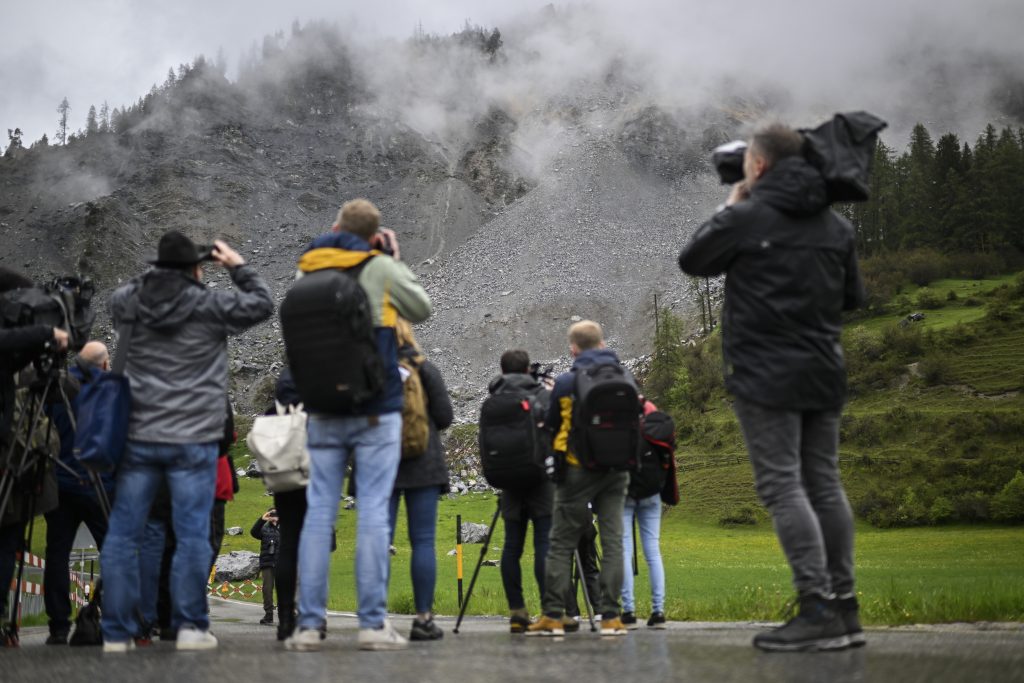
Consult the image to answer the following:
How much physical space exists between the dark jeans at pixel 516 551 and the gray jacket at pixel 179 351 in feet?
12.7

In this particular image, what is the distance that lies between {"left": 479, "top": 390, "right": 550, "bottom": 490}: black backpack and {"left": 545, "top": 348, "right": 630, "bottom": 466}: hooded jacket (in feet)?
1.98

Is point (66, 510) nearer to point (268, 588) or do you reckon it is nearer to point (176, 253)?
point (176, 253)

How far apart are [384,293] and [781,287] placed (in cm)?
241

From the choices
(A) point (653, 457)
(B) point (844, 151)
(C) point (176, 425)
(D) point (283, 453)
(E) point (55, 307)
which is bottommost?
(A) point (653, 457)

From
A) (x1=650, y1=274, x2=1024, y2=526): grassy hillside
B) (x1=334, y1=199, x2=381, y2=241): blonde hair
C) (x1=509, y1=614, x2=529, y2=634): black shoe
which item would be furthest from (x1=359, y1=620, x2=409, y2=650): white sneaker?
(x1=650, y1=274, x2=1024, y2=526): grassy hillside

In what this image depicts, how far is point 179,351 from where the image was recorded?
7.48 m

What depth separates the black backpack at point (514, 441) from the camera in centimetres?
1009

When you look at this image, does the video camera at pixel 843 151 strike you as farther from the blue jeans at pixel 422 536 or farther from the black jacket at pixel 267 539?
the black jacket at pixel 267 539

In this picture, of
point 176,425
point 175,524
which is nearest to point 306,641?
point 175,524

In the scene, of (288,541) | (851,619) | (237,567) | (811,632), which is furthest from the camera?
(237,567)

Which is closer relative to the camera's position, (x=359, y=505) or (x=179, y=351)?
(x=359, y=505)

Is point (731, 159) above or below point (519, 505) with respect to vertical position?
above

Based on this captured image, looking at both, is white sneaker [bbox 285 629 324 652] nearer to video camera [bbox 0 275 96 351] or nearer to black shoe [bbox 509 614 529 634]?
video camera [bbox 0 275 96 351]

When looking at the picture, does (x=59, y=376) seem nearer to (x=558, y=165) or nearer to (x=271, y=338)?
(x=271, y=338)
